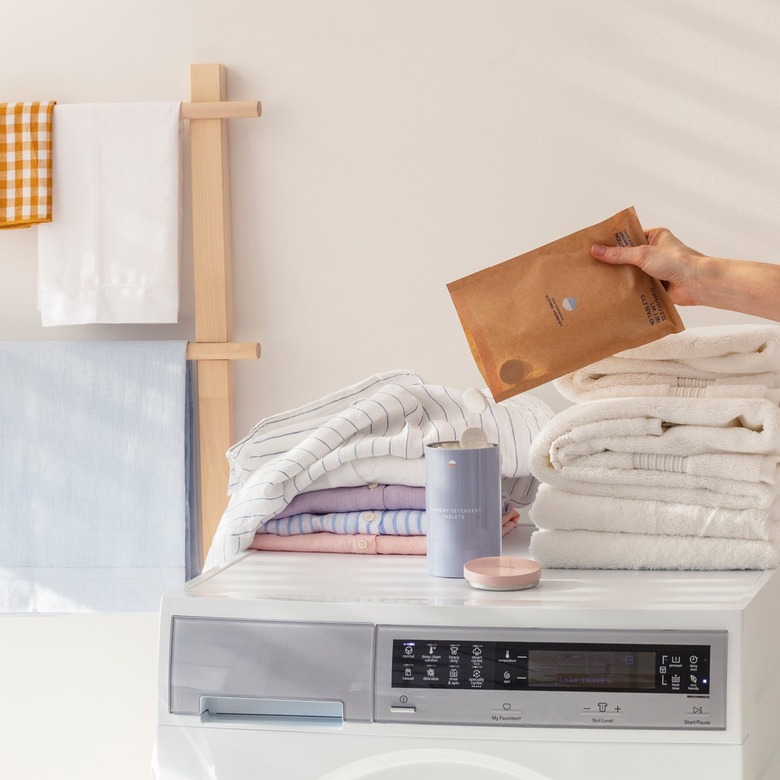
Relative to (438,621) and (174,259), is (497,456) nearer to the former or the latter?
(438,621)

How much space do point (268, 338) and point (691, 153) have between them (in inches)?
29.0

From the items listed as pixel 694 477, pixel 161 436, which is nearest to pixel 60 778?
pixel 161 436

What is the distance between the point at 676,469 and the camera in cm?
111

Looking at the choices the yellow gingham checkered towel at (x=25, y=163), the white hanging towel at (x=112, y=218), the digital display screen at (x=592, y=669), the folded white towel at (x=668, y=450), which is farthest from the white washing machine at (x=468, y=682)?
the yellow gingham checkered towel at (x=25, y=163)

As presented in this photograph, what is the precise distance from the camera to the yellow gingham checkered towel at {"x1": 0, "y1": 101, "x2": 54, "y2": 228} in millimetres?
1610

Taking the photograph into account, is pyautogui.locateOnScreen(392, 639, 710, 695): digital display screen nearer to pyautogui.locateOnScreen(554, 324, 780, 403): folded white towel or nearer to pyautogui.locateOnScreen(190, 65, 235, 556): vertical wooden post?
pyautogui.locateOnScreen(554, 324, 780, 403): folded white towel

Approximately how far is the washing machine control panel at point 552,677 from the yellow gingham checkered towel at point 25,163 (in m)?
0.99

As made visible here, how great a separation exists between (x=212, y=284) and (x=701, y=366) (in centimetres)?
81

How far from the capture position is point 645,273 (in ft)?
3.73

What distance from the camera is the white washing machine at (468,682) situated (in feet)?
3.06

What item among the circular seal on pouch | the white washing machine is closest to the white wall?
the circular seal on pouch

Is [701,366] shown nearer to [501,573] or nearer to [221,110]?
[501,573]

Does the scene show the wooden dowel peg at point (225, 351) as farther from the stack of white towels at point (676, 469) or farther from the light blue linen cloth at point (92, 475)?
the stack of white towels at point (676, 469)

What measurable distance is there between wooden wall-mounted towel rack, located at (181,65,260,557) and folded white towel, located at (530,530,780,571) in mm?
671
